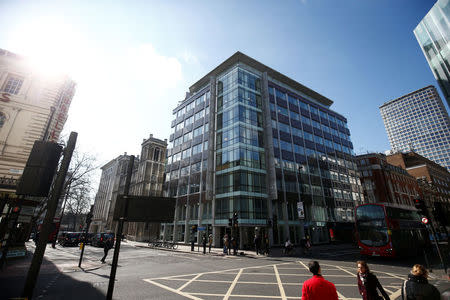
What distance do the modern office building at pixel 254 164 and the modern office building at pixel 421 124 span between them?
321 feet

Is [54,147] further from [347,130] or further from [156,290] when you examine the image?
[347,130]

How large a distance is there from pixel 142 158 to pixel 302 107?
138ft

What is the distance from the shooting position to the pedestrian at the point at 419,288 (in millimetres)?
3761

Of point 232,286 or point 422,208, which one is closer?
point 232,286

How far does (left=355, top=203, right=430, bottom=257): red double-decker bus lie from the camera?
15070 millimetres

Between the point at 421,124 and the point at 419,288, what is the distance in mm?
162595

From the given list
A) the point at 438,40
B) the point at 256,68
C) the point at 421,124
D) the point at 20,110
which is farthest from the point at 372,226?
the point at 421,124

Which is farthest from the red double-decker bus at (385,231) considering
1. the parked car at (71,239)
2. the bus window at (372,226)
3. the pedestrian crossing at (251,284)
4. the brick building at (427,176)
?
the brick building at (427,176)

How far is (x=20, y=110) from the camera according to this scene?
760 inches

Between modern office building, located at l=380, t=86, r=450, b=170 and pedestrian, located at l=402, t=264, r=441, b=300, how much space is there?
134 meters

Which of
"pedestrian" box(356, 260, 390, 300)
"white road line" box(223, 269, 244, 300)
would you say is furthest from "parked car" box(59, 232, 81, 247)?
"pedestrian" box(356, 260, 390, 300)

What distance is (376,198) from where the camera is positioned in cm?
4962

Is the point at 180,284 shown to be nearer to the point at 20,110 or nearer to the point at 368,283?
the point at 368,283

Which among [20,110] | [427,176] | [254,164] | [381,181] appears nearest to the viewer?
[20,110]
